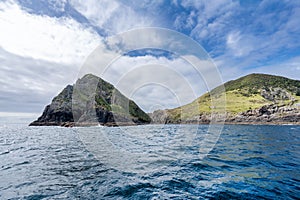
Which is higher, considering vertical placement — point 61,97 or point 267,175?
point 61,97

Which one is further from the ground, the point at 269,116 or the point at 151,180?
the point at 269,116

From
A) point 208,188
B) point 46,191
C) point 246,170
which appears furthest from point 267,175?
point 46,191

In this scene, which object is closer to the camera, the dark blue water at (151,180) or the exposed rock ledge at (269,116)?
the dark blue water at (151,180)

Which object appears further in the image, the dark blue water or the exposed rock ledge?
the exposed rock ledge

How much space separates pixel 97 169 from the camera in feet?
40.8

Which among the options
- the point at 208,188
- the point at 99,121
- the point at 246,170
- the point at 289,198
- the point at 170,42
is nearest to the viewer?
the point at 289,198

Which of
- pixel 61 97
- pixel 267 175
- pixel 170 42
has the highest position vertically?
pixel 61 97

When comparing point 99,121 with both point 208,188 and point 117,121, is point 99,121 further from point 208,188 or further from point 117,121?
point 208,188

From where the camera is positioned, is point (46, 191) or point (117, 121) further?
point (117, 121)

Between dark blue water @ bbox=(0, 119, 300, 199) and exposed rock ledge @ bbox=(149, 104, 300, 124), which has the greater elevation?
exposed rock ledge @ bbox=(149, 104, 300, 124)

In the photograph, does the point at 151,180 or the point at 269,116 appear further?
the point at 269,116

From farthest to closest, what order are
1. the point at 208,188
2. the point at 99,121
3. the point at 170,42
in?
the point at 99,121
the point at 170,42
the point at 208,188

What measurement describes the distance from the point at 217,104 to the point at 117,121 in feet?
370

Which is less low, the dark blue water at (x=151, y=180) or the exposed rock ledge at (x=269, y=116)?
the exposed rock ledge at (x=269, y=116)
